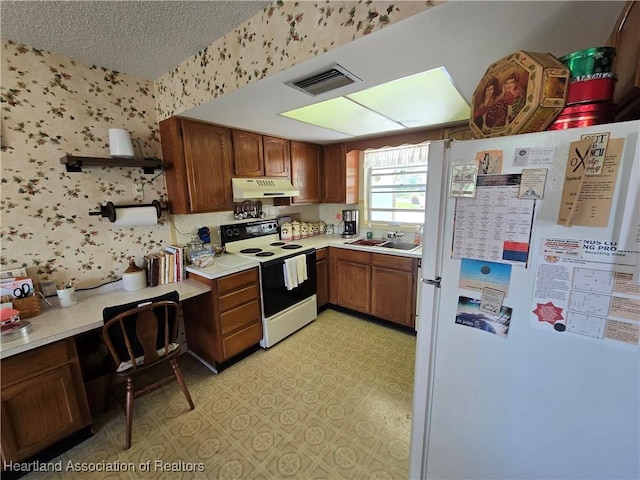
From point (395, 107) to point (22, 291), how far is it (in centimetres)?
285

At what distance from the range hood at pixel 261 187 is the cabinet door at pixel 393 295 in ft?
4.41

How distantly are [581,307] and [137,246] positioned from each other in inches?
109

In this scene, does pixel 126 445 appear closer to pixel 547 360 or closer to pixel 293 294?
pixel 293 294

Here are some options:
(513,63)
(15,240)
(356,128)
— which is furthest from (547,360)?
(15,240)

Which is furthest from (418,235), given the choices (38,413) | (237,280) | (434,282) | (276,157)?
(38,413)

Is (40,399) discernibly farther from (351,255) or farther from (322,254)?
(351,255)

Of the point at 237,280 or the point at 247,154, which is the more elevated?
the point at 247,154

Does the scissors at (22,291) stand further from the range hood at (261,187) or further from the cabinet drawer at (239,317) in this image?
the range hood at (261,187)

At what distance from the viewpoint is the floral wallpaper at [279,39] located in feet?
3.40

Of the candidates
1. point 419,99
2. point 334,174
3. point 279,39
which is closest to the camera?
point 279,39

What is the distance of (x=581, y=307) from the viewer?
2.53 ft

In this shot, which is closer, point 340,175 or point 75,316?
point 75,316

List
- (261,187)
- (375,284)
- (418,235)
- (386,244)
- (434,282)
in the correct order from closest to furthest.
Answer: (434,282) → (261,187) → (375,284) → (418,235) → (386,244)

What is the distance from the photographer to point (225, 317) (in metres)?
2.21
